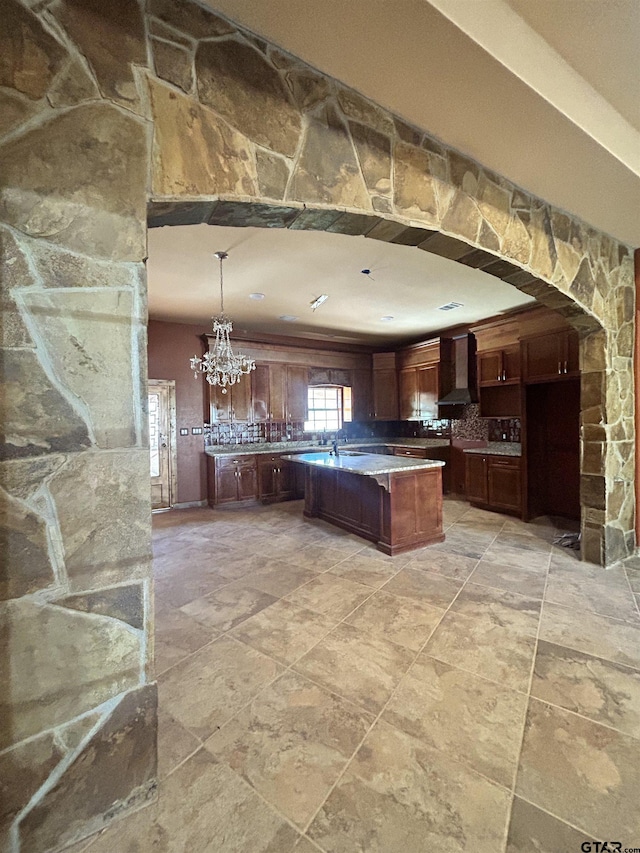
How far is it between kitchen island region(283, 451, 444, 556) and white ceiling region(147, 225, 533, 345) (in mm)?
1997

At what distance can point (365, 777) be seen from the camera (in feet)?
4.23

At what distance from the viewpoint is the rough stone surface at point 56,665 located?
979 millimetres

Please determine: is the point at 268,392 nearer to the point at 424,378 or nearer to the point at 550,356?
the point at 424,378

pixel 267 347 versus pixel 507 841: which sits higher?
pixel 267 347

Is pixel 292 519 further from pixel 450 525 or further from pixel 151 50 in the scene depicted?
pixel 151 50

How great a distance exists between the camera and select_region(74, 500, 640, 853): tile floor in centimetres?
113

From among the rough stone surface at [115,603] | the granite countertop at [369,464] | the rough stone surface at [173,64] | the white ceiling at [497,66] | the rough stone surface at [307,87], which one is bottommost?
the rough stone surface at [115,603]

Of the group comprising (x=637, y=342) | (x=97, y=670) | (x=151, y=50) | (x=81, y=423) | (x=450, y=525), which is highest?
(x=151, y=50)

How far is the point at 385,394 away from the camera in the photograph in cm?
713

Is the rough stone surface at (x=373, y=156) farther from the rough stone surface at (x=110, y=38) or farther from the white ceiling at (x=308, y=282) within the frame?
the white ceiling at (x=308, y=282)

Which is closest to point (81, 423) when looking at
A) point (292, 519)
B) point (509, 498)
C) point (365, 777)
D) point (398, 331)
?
point (365, 777)

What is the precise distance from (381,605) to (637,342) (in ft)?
10.4

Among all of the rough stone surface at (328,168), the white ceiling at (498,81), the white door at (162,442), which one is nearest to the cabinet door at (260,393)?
the white door at (162,442)

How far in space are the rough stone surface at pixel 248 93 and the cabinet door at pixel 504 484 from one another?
14.9 ft
